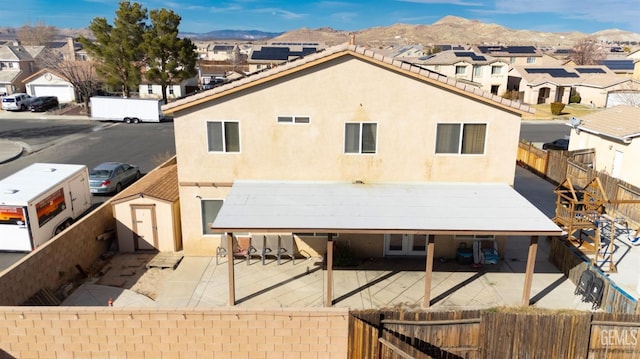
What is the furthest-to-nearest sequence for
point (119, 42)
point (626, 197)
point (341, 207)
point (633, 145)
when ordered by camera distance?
point (119, 42), point (633, 145), point (626, 197), point (341, 207)

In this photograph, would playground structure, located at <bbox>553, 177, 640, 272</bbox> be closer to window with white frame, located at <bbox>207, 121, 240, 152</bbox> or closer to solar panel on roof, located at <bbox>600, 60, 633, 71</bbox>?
window with white frame, located at <bbox>207, 121, 240, 152</bbox>

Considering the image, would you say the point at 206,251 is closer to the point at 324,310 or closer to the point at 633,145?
the point at 324,310

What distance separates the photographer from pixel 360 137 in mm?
15875

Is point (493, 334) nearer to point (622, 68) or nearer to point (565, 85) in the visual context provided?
point (565, 85)

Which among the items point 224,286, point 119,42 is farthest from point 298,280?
point 119,42

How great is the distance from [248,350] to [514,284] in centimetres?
891

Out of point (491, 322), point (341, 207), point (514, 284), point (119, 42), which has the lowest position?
point (514, 284)

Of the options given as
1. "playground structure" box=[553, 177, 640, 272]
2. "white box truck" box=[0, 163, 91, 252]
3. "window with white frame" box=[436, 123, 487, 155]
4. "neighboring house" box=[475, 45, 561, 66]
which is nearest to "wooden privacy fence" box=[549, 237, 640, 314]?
"playground structure" box=[553, 177, 640, 272]

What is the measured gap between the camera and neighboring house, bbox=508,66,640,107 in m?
54.3

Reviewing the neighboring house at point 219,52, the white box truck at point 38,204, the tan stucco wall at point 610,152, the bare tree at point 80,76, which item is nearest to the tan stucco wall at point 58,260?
the white box truck at point 38,204

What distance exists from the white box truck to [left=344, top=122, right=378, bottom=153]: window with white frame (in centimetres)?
1144

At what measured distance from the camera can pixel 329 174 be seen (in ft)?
53.4

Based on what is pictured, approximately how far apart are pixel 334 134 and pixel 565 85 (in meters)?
51.1

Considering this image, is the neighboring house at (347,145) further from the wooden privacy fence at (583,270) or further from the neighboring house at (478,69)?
the neighboring house at (478,69)
